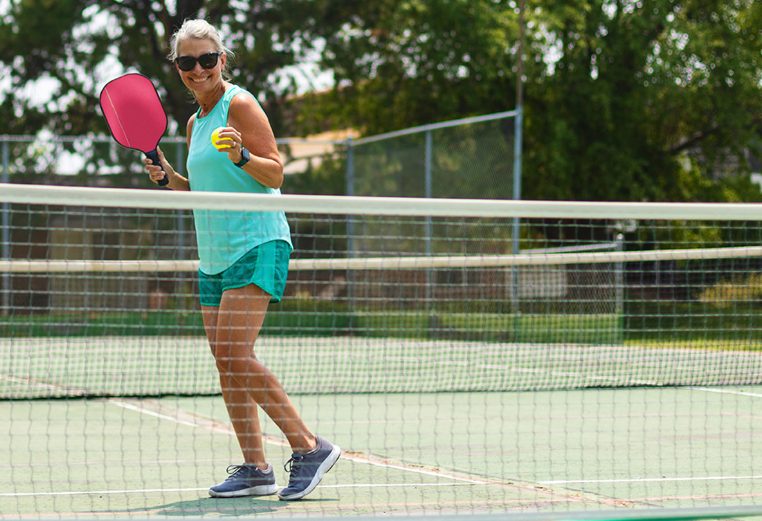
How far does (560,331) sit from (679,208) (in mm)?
8817

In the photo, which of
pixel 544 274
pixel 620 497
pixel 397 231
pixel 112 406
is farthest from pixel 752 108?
pixel 620 497

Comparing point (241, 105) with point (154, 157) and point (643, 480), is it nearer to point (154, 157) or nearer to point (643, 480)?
point (154, 157)

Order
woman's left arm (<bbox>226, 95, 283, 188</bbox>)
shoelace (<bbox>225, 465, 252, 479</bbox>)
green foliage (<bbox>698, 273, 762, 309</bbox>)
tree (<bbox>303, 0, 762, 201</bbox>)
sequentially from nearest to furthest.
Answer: woman's left arm (<bbox>226, 95, 283, 188</bbox>)
shoelace (<bbox>225, 465, 252, 479</bbox>)
green foliage (<bbox>698, 273, 762, 309</bbox>)
tree (<bbox>303, 0, 762, 201</bbox>)

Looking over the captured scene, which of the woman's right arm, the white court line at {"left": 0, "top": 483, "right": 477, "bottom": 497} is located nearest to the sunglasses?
the woman's right arm

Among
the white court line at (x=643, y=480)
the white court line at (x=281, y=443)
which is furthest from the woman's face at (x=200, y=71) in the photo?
the white court line at (x=643, y=480)

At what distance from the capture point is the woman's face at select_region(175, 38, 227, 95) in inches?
199

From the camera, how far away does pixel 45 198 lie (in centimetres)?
413

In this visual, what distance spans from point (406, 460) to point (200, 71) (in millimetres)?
2418

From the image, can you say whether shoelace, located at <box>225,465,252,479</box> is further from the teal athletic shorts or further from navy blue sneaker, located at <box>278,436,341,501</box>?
the teal athletic shorts

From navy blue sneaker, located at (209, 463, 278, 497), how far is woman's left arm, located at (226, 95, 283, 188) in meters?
1.19

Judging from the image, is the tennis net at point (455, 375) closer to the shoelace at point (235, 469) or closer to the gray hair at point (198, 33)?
the shoelace at point (235, 469)

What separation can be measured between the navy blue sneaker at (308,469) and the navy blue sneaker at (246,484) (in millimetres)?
112

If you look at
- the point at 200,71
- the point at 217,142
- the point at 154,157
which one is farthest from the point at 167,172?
the point at 217,142

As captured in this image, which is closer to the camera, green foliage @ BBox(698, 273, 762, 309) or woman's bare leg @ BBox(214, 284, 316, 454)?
woman's bare leg @ BBox(214, 284, 316, 454)
